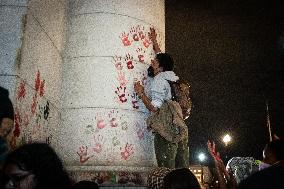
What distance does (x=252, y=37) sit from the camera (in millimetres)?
12008

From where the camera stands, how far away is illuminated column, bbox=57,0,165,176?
5180 millimetres

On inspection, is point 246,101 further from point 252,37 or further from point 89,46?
point 89,46

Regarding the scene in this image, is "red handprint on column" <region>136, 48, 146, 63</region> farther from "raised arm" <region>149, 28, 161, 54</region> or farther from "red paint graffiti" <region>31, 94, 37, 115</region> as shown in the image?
"red paint graffiti" <region>31, 94, 37, 115</region>

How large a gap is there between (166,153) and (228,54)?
352 inches

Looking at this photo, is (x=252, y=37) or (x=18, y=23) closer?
(x=18, y=23)

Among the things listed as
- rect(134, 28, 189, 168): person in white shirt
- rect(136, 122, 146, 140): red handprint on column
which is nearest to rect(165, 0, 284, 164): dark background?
rect(134, 28, 189, 168): person in white shirt

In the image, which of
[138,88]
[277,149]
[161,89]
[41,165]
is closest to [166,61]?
[161,89]

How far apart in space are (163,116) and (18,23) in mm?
2371

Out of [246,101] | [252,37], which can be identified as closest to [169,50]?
[252,37]

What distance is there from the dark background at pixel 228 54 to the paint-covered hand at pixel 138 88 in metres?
5.31

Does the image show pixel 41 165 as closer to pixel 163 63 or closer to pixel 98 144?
→ pixel 98 144

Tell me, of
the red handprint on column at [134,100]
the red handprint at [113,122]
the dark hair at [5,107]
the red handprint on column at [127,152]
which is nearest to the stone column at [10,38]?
the dark hair at [5,107]

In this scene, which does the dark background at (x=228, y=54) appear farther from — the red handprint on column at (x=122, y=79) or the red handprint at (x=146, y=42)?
the red handprint on column at (x=122, y=79)

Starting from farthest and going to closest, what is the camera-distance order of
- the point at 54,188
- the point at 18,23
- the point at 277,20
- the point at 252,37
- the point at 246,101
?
the point at 246,101 < the point at 252,37 < the point at 277,20 < the point at 18,23 < the point at 54,188
